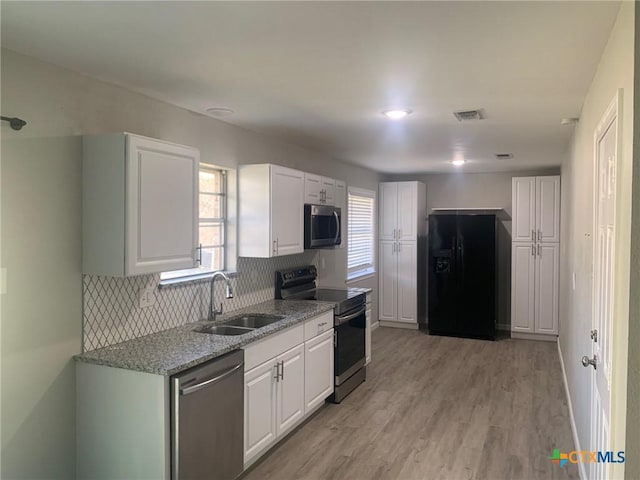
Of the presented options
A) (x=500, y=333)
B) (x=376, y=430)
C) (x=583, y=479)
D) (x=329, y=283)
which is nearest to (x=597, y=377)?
(x=583, y=479)

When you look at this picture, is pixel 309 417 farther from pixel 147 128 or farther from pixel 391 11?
pixel 391 11

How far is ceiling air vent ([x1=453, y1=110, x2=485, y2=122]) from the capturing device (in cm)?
325

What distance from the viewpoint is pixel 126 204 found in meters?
2.43

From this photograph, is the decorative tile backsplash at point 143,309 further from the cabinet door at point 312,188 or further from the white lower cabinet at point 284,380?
the cabinet door at point 312,188

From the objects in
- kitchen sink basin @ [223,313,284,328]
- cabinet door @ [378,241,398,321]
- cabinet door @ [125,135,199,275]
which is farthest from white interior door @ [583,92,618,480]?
cabinet door @ [378,241,398,321]

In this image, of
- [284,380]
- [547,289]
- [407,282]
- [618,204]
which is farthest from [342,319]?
[547,289]

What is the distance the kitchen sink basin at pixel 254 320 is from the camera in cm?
353

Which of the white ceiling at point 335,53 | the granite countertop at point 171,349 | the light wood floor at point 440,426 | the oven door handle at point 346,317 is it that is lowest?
the light wood floor at point 440,426

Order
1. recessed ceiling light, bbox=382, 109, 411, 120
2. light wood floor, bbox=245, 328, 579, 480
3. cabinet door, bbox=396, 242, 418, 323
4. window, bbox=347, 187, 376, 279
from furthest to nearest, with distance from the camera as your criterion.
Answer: cabinet door, bbox=396, 242, 418, 323, window, bbox=347, 187, 376, 279, recessed ceiling light, bbox=382, 109, 411, 120, light wood floor, bbox=245, 328, 579, 480

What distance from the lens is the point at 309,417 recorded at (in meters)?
3.83

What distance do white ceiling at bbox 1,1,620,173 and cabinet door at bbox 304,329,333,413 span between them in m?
1.73

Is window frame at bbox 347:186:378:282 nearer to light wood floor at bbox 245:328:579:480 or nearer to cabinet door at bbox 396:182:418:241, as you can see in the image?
cabinet door at bbox 396:182:418:241

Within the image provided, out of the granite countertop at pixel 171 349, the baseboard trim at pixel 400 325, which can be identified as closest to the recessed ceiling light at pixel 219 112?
the granite countertop at pixel 171 349

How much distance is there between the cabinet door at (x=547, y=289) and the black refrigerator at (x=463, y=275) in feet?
1.83
